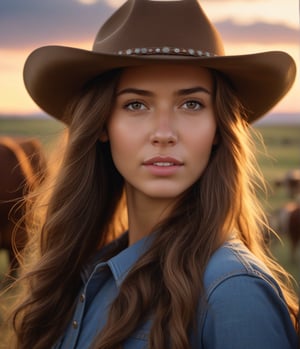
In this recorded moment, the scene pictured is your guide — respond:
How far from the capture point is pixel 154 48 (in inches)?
79.8

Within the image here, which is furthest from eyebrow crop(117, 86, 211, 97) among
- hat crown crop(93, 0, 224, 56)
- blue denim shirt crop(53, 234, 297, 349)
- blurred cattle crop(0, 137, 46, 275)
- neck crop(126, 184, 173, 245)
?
blurred cattle crop(0, 137, 46, 275)

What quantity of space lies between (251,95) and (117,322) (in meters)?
0.93

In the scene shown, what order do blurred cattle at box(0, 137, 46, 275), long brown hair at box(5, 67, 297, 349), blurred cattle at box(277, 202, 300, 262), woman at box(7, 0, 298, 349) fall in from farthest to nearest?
blurred cattle at box(277, 202, 300, 262)
blurred cattle at box(0, 137, 46, 275)
long brown hair at box(5, 67, 297, 349)
woman at box(7, 0, 298, 349)

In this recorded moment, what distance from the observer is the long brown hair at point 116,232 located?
183cm

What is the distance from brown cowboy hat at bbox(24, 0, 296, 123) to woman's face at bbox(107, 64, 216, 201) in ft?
0.18

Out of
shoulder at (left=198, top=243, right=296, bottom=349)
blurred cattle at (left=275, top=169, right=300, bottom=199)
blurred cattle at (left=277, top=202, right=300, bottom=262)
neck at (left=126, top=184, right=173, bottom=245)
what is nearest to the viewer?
shoulder at (left=198, top=243, right=296, bottom=349)

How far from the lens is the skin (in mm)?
1969

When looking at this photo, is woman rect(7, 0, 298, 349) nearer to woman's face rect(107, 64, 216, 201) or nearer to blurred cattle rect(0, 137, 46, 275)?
woman's face rect(107, 64, 216, 201)

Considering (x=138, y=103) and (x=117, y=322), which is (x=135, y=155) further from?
(x=117, y=322)

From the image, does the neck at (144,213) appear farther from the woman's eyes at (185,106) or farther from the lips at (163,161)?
the woman's eyes at (185,106)

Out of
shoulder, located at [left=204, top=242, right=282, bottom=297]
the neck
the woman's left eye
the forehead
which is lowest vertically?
shoulder, located at [left=204, top=242, right=282, bottom=297]

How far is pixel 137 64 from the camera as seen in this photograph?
1999mm

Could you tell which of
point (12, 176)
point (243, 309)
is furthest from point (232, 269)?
point (12, 176)

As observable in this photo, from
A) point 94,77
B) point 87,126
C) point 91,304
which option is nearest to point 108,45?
point 94,77
